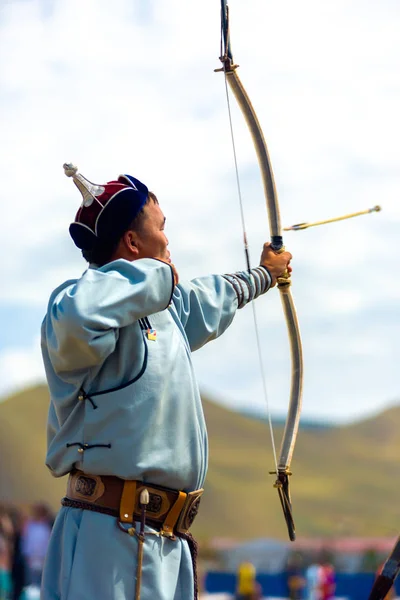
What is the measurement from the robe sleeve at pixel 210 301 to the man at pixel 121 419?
0.17 meters

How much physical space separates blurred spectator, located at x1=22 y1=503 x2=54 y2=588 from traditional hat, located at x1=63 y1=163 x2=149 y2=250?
551 centimetres

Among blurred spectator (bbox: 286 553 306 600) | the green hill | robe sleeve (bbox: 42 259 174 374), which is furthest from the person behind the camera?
the green hill

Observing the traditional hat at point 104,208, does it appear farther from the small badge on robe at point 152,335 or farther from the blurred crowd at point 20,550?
the blurred crowd at point 20,550

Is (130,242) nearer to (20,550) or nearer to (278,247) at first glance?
(278,247)

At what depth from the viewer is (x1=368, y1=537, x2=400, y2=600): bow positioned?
3.62m

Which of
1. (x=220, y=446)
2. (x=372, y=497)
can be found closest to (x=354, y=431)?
(x=372, y=497)

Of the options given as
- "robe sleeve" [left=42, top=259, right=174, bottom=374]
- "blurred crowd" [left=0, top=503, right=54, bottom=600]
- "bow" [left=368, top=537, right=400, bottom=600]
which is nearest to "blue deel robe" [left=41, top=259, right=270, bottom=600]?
"robe sleeve" [left=42, top=259, right=174, bottom=374]

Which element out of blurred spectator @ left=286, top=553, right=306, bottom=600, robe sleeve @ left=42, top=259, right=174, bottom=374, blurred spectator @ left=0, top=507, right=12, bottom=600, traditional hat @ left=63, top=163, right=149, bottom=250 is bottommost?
blurred spectator @ left=286, top=553, right=306, bottom=600

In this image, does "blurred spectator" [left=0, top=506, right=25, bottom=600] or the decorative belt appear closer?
the decorative belt

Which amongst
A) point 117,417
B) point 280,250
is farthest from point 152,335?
point 280,250

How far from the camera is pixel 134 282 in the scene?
11.4 feet

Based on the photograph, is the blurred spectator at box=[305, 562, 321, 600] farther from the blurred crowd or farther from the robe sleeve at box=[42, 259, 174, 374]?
the robe sleeve at box=[42, 259, 174, 374]

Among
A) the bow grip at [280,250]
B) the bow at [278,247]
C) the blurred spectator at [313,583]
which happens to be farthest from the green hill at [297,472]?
the bow grip at [280,250]

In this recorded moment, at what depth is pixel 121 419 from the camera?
3.49 m
